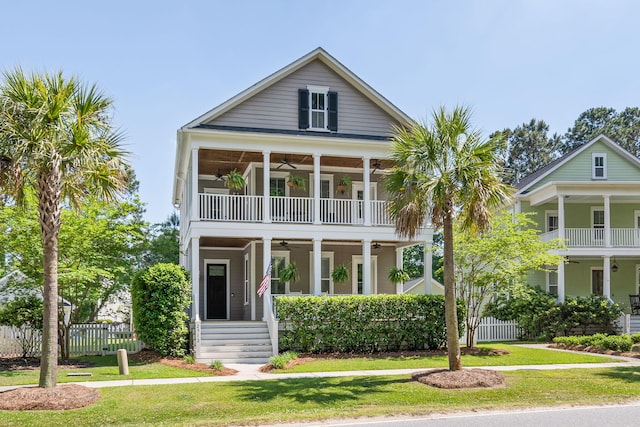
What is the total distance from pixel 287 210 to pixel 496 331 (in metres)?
10.7

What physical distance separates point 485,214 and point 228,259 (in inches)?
520

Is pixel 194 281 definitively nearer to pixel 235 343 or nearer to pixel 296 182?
pixel 235 343

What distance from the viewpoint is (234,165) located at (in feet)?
77.3

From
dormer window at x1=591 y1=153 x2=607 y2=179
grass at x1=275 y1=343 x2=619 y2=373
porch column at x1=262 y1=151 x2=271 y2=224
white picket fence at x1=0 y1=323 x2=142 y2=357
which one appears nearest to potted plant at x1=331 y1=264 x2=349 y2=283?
porch column at x1=262 y1=151 x2=271 y2=224

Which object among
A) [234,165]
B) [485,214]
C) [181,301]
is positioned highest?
[234,165]

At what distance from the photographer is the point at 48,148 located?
36.9 ft

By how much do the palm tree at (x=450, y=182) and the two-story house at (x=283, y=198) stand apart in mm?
5009

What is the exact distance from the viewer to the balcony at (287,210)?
2014cm

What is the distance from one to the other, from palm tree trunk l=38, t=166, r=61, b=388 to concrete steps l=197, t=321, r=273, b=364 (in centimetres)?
618

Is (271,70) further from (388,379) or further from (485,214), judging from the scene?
(388,379)

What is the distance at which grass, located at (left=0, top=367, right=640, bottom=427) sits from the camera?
9734 millimetres

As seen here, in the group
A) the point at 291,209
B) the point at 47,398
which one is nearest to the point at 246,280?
the point at 291,209

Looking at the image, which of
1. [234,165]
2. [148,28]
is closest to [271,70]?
[234,165]

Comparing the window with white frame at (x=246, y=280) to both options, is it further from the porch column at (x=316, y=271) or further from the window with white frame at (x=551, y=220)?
the window with white frame at (x=551, y=220)
